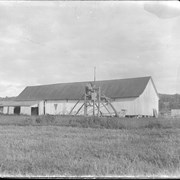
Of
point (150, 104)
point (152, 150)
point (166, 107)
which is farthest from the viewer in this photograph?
point (166, 107)

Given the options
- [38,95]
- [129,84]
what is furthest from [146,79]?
[38,95]

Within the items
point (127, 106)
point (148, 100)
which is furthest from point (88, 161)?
point (148, 100)

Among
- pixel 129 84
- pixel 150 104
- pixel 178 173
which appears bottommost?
pixel 178 173

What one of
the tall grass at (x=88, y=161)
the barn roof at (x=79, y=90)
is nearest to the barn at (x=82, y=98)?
the barn roof at (x=79, y=90)

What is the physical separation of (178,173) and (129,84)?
30.0m

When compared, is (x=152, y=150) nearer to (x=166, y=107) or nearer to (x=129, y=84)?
(x=129, y=84)

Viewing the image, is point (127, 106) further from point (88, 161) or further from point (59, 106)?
point (88, 161)

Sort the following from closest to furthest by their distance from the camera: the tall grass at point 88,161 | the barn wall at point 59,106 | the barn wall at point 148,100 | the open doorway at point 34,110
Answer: the tall grass at point 88,161
the barn wall at point 148,100
the barn wall at point 59,106
the open doorway at point 34,110

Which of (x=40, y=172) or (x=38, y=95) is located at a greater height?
(x=38, y=95)

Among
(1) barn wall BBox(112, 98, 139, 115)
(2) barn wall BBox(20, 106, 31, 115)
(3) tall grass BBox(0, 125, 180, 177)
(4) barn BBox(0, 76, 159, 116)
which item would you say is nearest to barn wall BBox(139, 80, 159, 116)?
(4) barn BBox(0, 76, 159, 116)

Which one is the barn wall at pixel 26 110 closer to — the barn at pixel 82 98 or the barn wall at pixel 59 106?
the barn at pixel 82 98

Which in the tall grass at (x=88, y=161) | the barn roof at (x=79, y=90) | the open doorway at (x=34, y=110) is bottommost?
the tall grass at (x=88, y=161)

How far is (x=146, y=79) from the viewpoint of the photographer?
3294 centimetres

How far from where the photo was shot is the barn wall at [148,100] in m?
31.2
